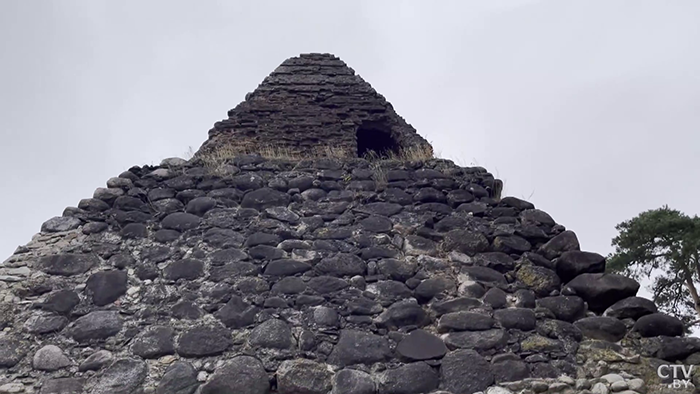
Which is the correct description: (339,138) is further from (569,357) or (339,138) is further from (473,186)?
(569,357)

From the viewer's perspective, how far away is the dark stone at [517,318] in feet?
14.0

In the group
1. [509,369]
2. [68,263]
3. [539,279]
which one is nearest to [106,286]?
[68,263]

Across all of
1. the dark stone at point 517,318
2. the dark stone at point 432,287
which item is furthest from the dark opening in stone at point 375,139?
the dark stone at point 517,318

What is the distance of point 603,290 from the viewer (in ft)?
14.8

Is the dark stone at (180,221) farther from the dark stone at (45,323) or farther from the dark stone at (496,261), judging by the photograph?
the dark stone at (496,261)

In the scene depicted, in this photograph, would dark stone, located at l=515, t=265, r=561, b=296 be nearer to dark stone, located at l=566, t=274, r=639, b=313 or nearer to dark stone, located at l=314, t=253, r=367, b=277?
dark stone, located at l=566, t=274, r=639, b=313

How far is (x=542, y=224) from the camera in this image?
529 cm

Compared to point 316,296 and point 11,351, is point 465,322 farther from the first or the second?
point 11,351

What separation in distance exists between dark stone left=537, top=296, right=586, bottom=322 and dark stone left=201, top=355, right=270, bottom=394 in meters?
2.09

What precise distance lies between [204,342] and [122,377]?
0.54 metres

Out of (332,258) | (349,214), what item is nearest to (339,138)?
(349,214)

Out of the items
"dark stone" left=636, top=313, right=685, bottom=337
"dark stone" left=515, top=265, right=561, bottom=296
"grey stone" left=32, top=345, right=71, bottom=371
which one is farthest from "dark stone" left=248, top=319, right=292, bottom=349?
"dark stone" left=636, top=313, right=685, bottom=337

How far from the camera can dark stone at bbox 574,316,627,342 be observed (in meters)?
4.24

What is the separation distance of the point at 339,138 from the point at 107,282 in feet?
11.0
